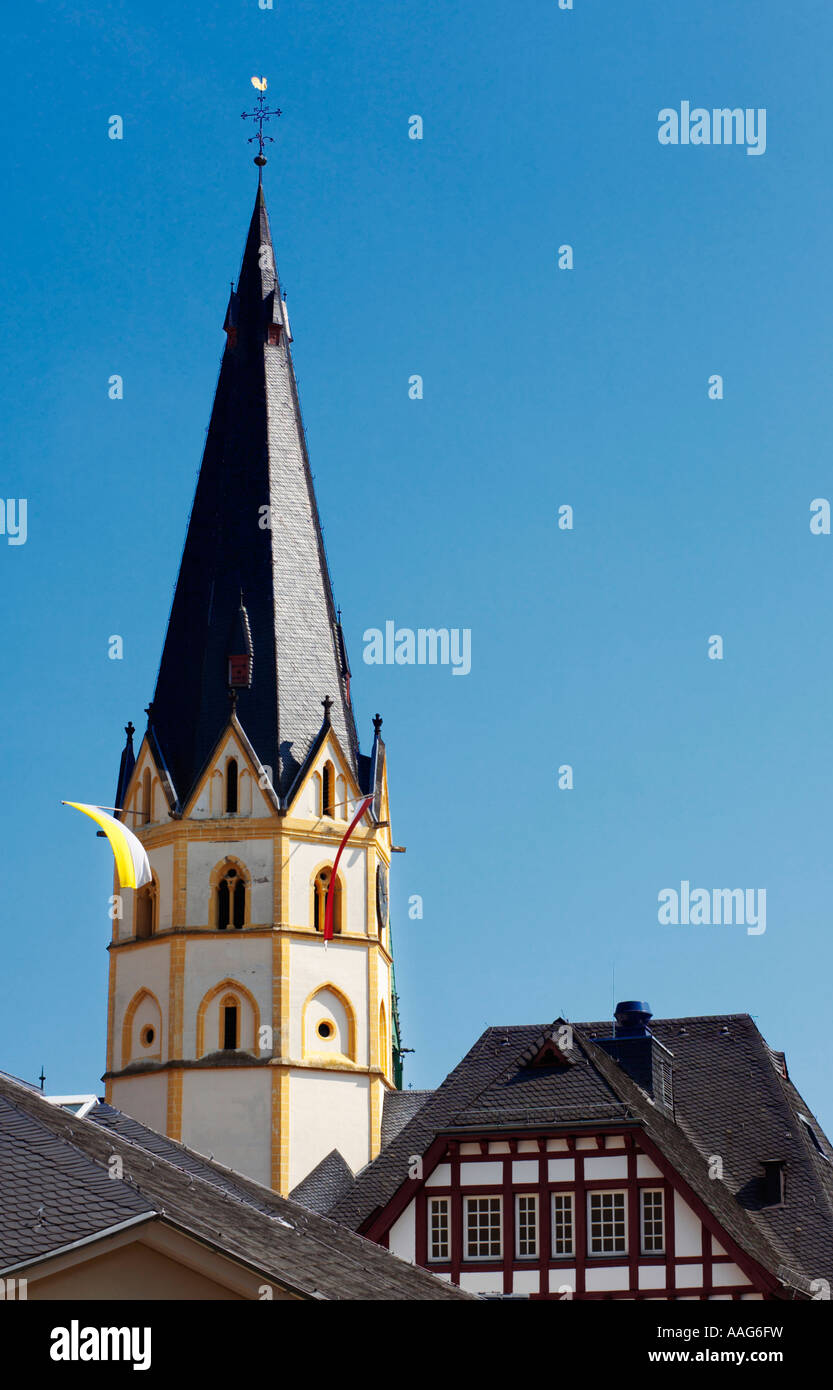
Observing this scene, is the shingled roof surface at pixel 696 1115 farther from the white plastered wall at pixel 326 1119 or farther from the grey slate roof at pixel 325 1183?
the white plastered wall at pixel 326 1119

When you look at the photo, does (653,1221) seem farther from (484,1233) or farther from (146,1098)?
(146,1098)

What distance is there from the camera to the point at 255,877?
7562 cm

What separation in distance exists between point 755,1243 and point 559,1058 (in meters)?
5.76

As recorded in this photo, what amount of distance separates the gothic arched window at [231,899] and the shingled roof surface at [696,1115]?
A: 16357mm

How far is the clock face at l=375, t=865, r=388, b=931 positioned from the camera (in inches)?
3081

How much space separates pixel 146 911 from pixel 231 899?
316 centimetres

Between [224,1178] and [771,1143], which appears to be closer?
[224,1178]

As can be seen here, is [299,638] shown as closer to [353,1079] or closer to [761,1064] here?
[353,1079]

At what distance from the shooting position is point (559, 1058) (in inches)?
2042

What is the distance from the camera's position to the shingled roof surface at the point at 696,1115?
49.9 m
